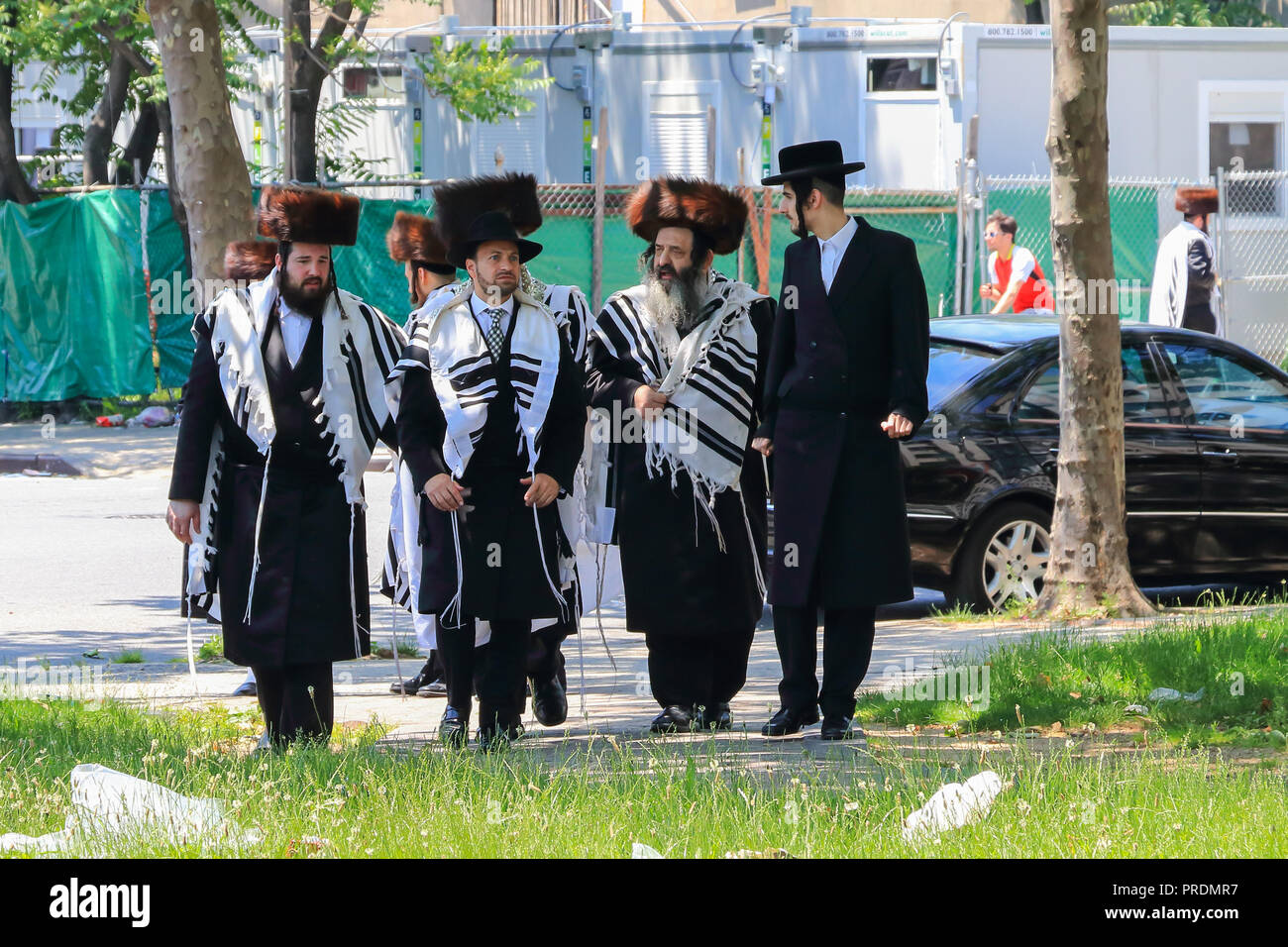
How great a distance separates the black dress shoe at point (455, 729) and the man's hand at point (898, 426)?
1.87m

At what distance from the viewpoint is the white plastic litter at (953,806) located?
16.7 ft

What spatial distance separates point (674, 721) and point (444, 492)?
55.0 inches

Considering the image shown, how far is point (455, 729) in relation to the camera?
6.91 m

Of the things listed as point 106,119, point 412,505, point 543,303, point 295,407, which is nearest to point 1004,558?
point 412,505

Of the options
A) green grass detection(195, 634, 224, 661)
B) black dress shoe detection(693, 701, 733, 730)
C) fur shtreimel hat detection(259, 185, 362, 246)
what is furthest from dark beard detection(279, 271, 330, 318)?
green grass detection(195, 634, 224, 661)

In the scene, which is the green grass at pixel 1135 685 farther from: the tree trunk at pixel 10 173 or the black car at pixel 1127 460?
the tree trunk at pixel 10 173

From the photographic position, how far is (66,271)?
20.5m

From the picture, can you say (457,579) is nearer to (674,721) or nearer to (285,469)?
(285,469)

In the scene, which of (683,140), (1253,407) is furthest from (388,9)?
(1253,407)

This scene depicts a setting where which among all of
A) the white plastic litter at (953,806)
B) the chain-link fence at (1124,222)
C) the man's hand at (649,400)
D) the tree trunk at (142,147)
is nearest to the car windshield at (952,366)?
the man's hand at (649,400)

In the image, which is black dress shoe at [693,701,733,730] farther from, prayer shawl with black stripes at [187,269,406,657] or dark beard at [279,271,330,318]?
dark beard at [279,271,330,318]
